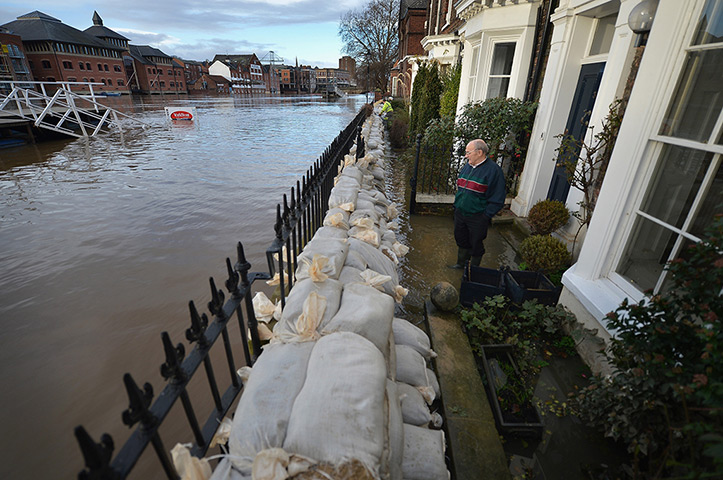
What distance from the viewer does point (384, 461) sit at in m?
1.34

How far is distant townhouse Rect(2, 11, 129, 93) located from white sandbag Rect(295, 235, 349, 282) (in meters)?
59.3

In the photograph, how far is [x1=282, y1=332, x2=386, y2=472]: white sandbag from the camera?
1.26 m

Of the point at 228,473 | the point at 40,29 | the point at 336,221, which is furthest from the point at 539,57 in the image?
the point at 40,29

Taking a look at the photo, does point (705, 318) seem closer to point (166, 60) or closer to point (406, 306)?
point (406, 306)

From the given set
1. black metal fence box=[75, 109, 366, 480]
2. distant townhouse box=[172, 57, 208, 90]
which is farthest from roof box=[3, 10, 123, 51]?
black metal fence box=[75, 109, 366, 480]

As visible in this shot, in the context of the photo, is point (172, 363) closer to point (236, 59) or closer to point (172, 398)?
point (172, 398)

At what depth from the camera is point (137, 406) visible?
0.97 meters

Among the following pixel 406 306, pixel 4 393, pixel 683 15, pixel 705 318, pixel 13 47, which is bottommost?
pixel 4 393

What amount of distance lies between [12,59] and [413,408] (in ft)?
194

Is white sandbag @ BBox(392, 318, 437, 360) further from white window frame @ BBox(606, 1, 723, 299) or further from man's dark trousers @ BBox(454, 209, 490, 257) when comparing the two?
man's dark trousers @ BBox(454, 209, 490, 257)

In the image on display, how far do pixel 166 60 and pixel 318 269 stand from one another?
81509 mm

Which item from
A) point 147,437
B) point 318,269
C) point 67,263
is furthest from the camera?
point 67,263

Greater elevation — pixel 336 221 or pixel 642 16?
pixel 642 16

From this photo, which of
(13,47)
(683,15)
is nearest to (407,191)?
(683,15)
